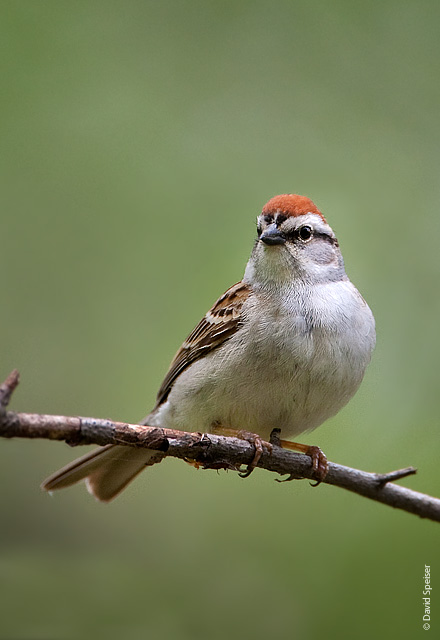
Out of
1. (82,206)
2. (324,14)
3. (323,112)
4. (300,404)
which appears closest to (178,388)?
(300,404)

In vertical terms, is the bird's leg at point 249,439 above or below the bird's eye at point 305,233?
below

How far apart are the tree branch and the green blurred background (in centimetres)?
79

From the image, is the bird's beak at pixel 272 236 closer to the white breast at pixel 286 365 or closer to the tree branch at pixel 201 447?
the white breast at pixel 286 365

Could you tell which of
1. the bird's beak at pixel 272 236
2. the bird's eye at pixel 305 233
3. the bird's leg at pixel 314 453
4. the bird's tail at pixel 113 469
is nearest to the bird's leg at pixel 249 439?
the bird's leg at pixel 314 453

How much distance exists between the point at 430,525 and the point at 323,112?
122 inches

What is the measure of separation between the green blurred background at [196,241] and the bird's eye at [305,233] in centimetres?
61

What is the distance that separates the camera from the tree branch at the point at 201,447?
2473 mm

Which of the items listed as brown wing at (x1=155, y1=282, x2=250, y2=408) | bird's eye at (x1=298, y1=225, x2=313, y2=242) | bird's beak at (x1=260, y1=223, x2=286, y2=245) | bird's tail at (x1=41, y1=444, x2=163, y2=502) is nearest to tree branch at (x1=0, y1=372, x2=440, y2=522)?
brown wing at (x1=155, y1=282, x2=250, y2=408)

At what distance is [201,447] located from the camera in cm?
310

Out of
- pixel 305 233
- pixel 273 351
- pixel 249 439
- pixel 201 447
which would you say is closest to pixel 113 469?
pixel 249 439

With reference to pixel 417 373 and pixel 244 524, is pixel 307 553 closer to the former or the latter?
pixel 244 524

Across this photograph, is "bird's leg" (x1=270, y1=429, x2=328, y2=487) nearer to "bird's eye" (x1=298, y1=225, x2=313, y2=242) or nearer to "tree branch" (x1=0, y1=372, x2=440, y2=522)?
"tree branch" (x1=0, y1=372, x2=440, y2=522)

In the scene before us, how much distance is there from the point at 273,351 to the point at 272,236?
2.37ft

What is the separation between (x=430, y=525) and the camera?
4309 mm
